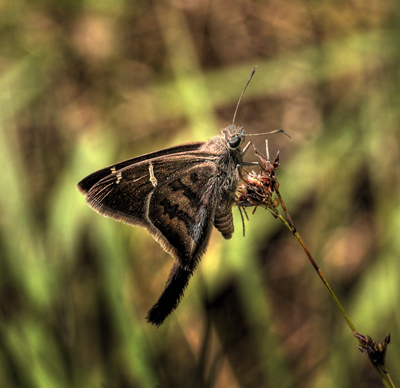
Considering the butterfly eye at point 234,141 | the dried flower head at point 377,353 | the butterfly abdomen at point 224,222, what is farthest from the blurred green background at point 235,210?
the dried flower head at point 377,353

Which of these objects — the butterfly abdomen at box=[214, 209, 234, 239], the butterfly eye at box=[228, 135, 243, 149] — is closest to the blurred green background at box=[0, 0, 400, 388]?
the butterfly abdomen at box=[214, 209, 234, 239]

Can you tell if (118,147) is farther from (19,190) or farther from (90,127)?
(19,190)

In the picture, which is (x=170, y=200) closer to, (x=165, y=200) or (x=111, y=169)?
(x=165, y=200)

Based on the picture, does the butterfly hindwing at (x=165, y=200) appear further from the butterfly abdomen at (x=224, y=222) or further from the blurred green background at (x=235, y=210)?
the blurred green background at (x=235, y=210)

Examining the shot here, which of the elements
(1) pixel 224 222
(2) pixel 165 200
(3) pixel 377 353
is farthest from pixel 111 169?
(3) pixel 377 353

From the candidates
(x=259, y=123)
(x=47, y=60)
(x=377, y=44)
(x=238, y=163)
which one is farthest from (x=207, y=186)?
(x=47, y=60)

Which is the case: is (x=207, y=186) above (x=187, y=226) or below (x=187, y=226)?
above
